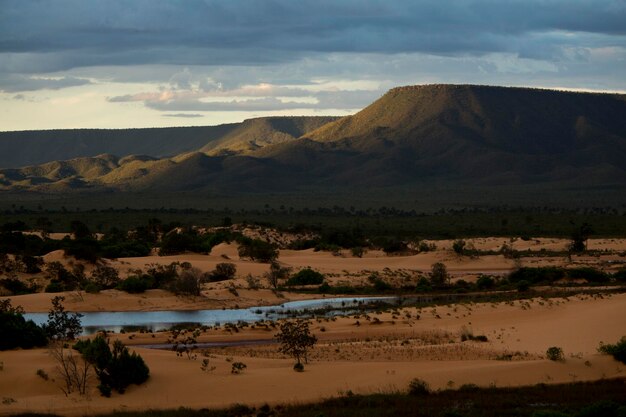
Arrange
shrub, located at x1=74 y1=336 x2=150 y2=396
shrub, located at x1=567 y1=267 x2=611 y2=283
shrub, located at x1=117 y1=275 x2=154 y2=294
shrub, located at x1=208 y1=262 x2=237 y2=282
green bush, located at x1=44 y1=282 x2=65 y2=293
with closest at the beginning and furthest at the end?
shrub, located at x1=74 y1=336 x2=150 y2=396 < shrub, located at x1=117 y1=275 x2=154 y2=294 < green bush, located at x1=44 y1=282 x2=65 y2=293 < shrub, located at x1=567 y1=267 x2=611 y2=283 < shrub, located at x1=208 y1=262 x2=237 y2=282

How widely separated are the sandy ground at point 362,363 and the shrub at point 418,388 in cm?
93

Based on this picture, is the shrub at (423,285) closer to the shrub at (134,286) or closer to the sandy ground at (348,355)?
the sandy ground at (348,355)

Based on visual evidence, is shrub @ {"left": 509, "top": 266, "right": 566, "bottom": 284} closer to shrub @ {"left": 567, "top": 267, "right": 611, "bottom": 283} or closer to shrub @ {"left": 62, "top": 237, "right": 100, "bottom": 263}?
shrub @ {"left": 567, "top": 267, "right": 611, "bottom": 283}

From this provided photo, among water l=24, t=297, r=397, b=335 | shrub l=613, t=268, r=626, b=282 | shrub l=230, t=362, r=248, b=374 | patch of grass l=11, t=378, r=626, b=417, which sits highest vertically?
shrub l=230, t=362, r=248, b=374

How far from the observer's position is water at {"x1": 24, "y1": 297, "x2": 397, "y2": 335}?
44.7 meters

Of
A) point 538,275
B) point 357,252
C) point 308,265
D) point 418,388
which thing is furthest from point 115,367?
point 357,252

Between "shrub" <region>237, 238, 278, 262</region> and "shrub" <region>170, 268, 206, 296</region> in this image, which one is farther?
A: "shrub" <region>237, 238, 278, 262</region>

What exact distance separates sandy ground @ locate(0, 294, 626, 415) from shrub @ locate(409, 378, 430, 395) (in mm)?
934

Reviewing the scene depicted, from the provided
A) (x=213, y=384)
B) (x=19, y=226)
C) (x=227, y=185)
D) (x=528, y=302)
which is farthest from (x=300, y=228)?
(x=227, y=185)

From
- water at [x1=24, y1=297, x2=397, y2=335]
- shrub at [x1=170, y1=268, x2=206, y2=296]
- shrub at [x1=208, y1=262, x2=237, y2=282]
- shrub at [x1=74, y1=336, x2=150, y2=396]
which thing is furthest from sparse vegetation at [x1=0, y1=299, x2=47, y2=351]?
shrub at [x1=208, y1=262, x2=237, y2=282]

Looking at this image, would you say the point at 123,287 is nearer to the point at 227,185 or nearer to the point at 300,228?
the point at 300,228

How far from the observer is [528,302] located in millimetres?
44844

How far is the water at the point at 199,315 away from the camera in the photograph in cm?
4466

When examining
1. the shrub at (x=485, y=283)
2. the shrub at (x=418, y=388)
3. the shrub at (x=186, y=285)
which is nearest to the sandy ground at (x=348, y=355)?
the shrub at (x=186, y=285)
